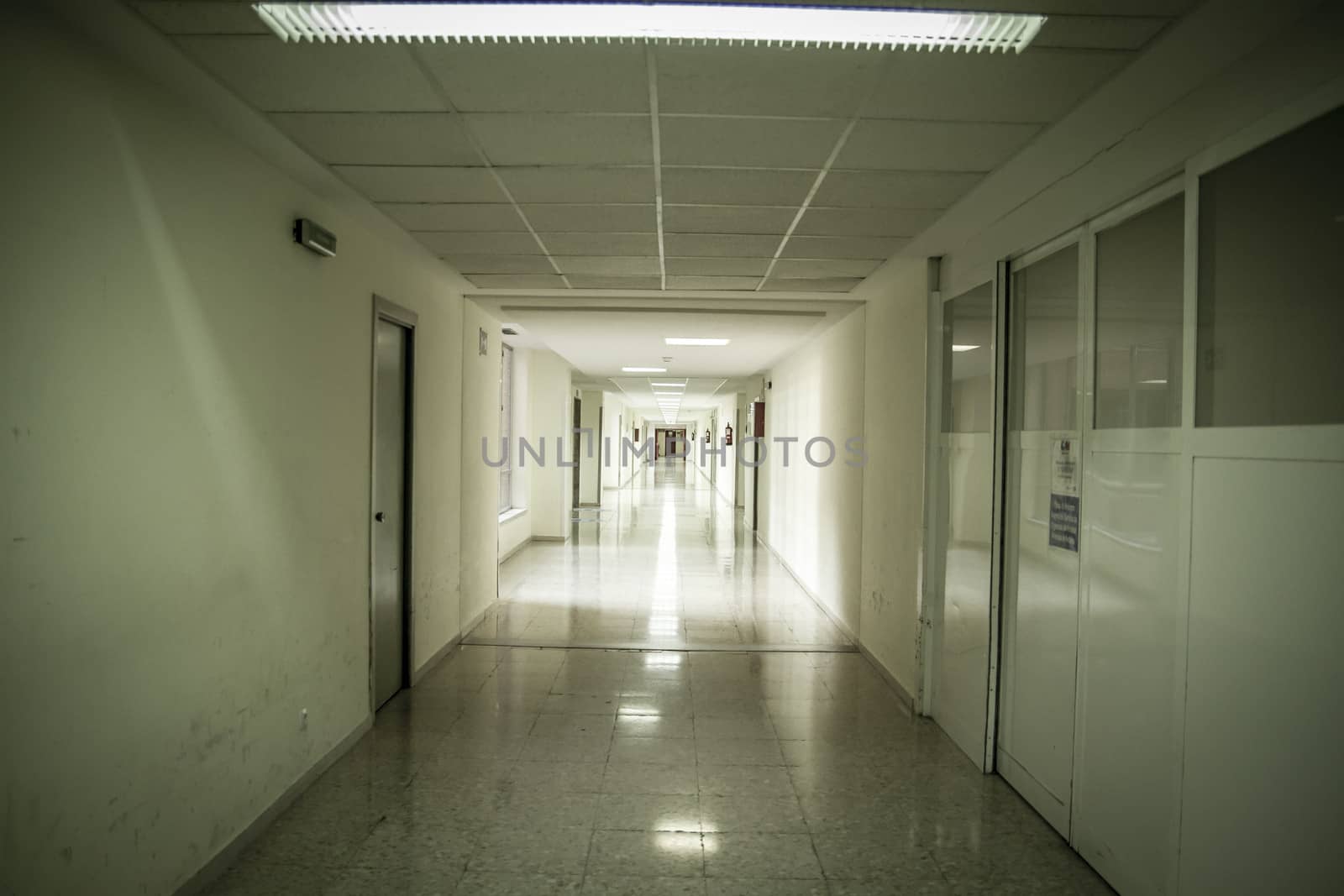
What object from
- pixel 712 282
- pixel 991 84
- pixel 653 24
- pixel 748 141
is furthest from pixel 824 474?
pixel 653 24

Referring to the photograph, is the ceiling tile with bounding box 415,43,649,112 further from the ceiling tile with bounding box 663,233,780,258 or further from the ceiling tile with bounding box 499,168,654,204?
the ceiling tile with bounding box 663,233,780,258

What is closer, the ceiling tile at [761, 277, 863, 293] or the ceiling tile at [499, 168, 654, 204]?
the ceiling tile at [499, 168, 654, 204]

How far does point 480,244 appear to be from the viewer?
4465mm

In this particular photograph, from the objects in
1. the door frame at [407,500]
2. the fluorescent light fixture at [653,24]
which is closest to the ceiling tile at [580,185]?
the fluorescent light fixture at [653,24]

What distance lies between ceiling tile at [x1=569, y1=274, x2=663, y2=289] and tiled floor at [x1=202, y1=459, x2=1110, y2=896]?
280 cm

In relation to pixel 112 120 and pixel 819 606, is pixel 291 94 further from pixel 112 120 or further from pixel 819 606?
pixel 819 606

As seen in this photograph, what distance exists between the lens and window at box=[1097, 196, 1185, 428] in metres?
2.58

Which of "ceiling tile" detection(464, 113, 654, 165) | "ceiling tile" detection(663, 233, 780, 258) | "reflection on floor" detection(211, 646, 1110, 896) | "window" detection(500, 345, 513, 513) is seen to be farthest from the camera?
"window" detection(500, 345, 513, 513)

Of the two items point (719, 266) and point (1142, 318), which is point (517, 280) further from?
point (1142, 318)

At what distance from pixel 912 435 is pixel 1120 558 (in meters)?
2.11

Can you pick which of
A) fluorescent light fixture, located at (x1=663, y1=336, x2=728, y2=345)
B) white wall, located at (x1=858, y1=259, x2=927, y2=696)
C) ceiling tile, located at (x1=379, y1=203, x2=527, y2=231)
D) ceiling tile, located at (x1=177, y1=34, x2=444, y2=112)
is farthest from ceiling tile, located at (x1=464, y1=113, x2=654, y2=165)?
fluorescent light fixture, located at (x1=663, y1=336, x2=728, y2=345)

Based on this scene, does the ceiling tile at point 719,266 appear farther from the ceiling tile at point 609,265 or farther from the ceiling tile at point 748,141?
the ceiling tile at point 748,141

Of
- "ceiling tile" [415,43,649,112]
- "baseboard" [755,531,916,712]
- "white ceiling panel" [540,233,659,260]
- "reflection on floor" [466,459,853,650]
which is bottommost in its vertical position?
"reflection on floor" [466,459,853,650]

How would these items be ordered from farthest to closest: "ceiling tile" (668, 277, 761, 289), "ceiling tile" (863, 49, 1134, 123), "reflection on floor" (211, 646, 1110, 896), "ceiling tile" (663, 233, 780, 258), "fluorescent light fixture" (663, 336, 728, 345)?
"fluorescent light fixture" (663, 336, 728, 345)
"ceiling tile" (668, 277, 761, 289)
"ceiling tile" (663, 233, 780, 258)
"reflection on floor" (211, 646, 1110, 896)
"ceiling tile" (863, 49, 1134, 123)
